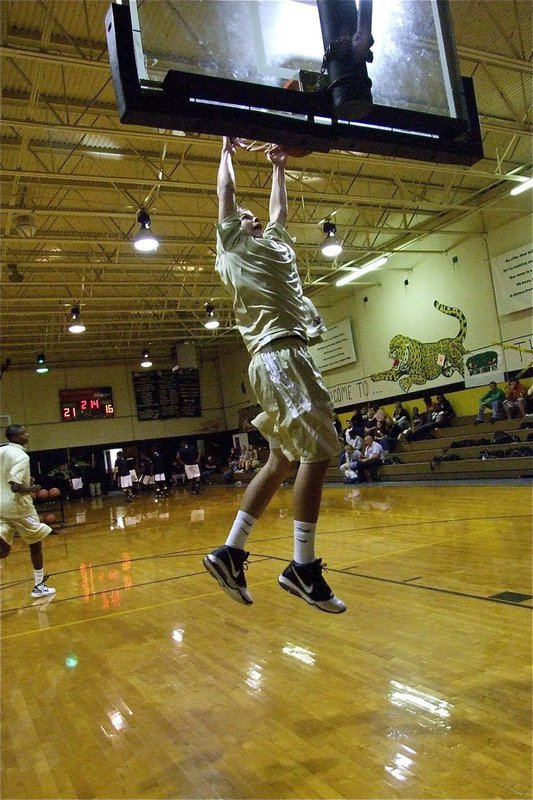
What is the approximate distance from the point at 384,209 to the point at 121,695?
1336 cm

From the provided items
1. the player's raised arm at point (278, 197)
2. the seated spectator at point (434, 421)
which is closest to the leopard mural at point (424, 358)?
the seated spectator at point (434, 421)

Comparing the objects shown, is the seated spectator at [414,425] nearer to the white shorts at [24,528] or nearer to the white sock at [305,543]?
the white shorts at [24,528]

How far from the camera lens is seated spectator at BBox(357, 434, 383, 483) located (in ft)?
44.9

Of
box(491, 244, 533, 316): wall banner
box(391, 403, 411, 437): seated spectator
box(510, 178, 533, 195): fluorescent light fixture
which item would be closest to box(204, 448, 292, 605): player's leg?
box(510, 178, 533, 195): fluorescent light fixture

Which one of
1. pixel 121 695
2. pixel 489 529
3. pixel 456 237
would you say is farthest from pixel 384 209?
pixel 121 695

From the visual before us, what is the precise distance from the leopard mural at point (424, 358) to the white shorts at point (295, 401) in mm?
13282

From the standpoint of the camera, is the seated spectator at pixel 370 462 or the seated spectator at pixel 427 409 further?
the seated spectator at pixel 427 409

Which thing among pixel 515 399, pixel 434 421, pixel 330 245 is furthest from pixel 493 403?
pixel 330 245

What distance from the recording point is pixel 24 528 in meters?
5.42

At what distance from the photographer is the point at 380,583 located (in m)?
4.33

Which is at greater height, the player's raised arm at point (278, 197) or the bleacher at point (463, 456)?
the player's raised arm at point (278, 197)

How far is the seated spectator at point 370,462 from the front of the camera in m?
13.7

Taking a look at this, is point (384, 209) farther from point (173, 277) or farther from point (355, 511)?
point (355, 511)

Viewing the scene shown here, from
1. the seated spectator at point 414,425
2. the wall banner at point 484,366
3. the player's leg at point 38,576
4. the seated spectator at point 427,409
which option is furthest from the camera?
the seated spectator at point 427,409
